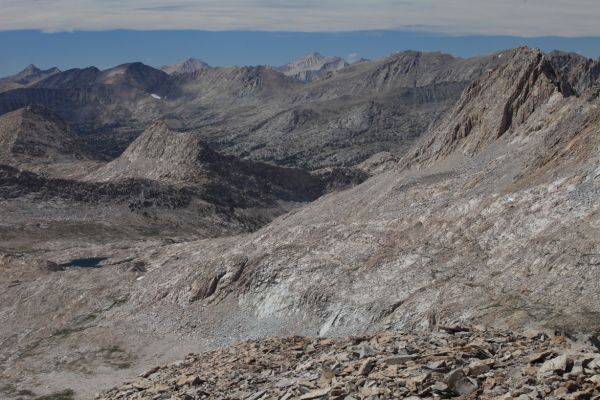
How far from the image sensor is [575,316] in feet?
124

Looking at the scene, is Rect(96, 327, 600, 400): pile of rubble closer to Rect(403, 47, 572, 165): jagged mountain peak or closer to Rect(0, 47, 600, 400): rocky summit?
Rect(0, 47, 600, 400): rocky summit

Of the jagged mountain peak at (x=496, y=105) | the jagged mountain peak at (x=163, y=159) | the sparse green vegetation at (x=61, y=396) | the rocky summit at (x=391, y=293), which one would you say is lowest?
the jagged mountain peak at (x=163, y=159)

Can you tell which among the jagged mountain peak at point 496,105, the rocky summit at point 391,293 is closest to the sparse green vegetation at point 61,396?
the rocky summit at point 391,293

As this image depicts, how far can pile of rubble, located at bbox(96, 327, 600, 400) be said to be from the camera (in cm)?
2250

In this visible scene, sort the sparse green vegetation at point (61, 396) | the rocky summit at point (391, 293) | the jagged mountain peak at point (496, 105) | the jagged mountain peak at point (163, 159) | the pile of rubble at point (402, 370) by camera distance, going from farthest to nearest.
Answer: the jagged mountain peak at point (163, 159) → the jagged mountain peak at point (496, 105) → the sparse green vegetation at point (61, 396) → the rocky summit at point (391, 293) → the pile of rubble at point (402, 370)

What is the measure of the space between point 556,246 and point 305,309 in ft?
60.7

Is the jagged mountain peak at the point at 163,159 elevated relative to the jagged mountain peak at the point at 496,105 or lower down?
lower down

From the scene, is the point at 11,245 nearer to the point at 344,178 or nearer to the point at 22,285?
the point at 22,285

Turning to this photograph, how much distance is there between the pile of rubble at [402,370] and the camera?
2250 cm

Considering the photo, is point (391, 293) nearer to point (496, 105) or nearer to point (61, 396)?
point (61, 396)

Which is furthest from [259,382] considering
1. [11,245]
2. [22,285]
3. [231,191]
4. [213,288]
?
[231,191]

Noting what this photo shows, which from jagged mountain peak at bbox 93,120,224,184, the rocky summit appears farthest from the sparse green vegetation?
jagged mountain peak at bbox 93,120,224,184

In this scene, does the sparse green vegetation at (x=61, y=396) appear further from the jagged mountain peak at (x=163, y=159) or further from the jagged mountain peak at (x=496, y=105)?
the jagged mountain peak at (x=163, y=159)

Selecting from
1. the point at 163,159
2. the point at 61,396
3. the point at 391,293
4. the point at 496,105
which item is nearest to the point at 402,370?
the point at 391,293
